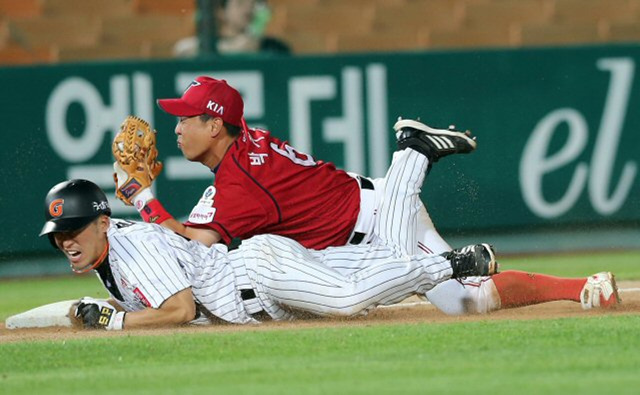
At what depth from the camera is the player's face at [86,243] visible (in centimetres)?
709

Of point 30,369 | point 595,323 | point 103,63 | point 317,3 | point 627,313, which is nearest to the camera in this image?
point 30,369

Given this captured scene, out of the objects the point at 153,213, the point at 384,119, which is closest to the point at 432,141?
the point at 153,213

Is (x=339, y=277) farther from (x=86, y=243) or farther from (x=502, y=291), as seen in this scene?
(x=86, y=243)

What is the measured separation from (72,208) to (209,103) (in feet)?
4.07

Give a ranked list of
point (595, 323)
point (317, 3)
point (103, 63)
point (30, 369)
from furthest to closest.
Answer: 1. point (317, 3)
2. point (103, 63)
3. point (595, 323)
4. point (30, 369)

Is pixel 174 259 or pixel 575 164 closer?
pixel 174 259

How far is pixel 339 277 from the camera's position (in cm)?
735

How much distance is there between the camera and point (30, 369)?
6.13 m

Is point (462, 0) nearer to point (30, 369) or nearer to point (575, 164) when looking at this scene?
point (575, 164)

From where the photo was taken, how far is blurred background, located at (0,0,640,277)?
1159 cm

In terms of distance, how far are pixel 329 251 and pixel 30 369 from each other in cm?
218

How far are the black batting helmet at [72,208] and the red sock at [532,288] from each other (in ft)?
7.46

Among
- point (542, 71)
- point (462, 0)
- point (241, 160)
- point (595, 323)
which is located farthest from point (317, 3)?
point (595, 323)

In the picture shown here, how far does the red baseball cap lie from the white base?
1248mm
